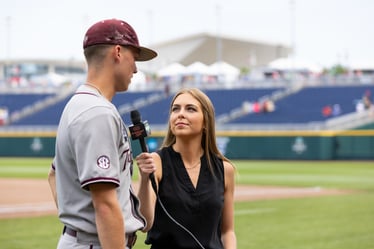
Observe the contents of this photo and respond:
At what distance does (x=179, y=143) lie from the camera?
204 inches

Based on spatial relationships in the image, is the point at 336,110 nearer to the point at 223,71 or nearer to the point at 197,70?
the point at 197,70

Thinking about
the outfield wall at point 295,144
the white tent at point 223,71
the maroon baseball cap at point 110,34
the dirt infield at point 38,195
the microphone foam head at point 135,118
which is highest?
the maroon baseball cap at point 110,34

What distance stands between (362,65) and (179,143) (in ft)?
191

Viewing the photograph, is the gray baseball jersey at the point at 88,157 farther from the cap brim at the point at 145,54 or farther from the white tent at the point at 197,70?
the white tent at the point at 197,70

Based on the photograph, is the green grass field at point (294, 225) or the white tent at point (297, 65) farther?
the white tent at point (297, 65)

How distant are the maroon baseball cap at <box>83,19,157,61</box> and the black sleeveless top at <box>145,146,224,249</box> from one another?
4.27ft

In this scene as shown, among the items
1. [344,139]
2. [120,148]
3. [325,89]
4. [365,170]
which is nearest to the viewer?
[120,148]

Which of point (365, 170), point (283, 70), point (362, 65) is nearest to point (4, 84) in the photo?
point (283, 70)

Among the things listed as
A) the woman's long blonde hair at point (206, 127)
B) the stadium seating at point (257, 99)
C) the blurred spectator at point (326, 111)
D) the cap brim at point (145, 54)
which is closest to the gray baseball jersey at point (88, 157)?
the cap brim at point (145, 54)

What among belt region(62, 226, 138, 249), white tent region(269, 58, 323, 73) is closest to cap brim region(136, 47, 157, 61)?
belt region(62, 226, 138, 249)

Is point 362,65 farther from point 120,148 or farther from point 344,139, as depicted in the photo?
point 120,148

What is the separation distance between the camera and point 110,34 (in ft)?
12.8

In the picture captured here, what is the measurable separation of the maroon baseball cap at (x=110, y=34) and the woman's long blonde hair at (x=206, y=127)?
118 cm

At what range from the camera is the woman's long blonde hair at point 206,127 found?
5086 mm
